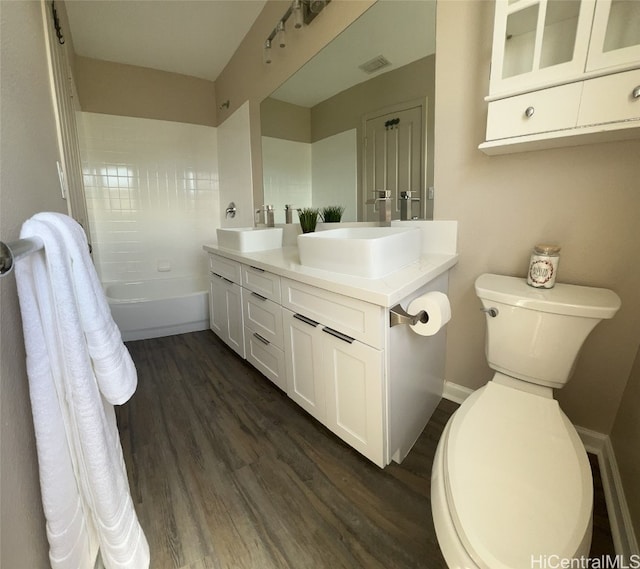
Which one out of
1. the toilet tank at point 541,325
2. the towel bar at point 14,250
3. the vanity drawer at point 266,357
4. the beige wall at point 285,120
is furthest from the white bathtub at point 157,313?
the toilet tank at point 541,325

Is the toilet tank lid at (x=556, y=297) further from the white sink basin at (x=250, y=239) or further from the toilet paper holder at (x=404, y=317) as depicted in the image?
the white sink basin at (x=250, y=239)

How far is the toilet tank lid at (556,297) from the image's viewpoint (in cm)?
89

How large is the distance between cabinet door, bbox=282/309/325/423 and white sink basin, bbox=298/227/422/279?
261 mm

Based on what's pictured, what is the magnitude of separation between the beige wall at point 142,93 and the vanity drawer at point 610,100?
343 centimetres

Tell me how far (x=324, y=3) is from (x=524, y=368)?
2121 mm

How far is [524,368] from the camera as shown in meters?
1.02

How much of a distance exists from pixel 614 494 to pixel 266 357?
1475 millimetres

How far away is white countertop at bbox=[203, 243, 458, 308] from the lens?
0.95 m

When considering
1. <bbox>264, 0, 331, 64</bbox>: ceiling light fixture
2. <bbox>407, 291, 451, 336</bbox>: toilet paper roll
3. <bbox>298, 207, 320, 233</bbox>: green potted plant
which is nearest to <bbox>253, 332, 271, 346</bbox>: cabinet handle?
<bbox>298, 207, 320, 233</bbox>: green potted plant

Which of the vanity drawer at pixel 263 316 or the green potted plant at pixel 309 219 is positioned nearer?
the vanity drawer at pixel 263 316

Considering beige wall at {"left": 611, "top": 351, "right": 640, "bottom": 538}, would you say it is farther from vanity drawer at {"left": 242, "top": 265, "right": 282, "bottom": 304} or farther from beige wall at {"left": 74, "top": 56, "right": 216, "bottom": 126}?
beige wall at {"left": 74, "top": 56, "right": 216, "bottom": 126}

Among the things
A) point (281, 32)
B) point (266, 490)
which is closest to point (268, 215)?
point (281, 32)

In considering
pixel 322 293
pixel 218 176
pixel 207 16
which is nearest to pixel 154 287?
pixel 218 176

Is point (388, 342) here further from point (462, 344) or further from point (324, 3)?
point (324, 3)
